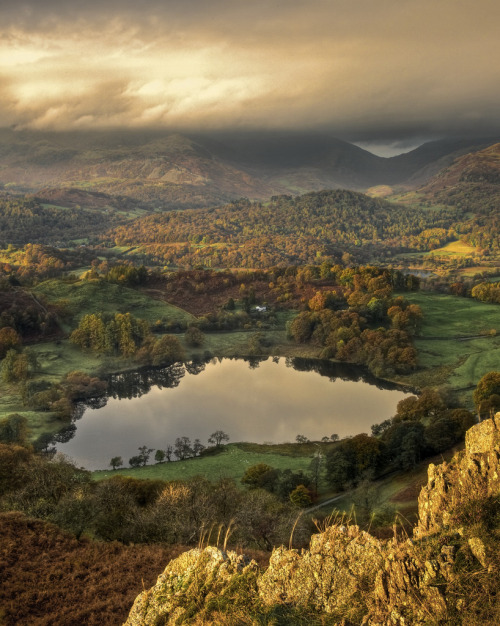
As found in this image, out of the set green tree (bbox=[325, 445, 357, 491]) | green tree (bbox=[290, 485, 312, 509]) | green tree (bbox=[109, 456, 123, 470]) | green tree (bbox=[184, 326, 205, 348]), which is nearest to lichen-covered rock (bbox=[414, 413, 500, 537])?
green tree (bbox=[290, 485, 312, 509])

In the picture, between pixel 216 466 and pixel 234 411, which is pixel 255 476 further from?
pixel 234 411

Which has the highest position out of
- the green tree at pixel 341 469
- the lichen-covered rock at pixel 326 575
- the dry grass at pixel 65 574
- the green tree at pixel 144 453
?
the lichen-covered rock at pixel 326 575

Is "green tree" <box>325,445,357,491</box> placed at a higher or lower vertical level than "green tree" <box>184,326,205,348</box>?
higher

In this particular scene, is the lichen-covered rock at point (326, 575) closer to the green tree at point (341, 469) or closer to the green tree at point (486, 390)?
the green tree at point (341, 469)

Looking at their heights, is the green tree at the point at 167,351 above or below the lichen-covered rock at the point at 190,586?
below

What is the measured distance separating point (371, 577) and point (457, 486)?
412 cm

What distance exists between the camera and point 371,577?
11039mm

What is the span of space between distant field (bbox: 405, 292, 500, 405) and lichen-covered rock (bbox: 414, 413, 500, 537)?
1962 inches

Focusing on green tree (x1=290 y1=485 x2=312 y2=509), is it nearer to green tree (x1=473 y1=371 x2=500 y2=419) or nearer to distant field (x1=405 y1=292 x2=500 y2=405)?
green tree (x1=473 y1=371 x2=500 y2=419)

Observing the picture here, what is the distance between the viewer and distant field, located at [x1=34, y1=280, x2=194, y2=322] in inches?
4176

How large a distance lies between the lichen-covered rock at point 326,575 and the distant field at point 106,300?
9642 centimetres

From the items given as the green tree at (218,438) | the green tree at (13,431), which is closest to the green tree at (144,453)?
the green tree at (218,438)

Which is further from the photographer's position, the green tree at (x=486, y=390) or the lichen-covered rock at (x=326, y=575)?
the green tree at (x=486, y=390)

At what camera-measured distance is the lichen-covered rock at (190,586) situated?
11656 mm
